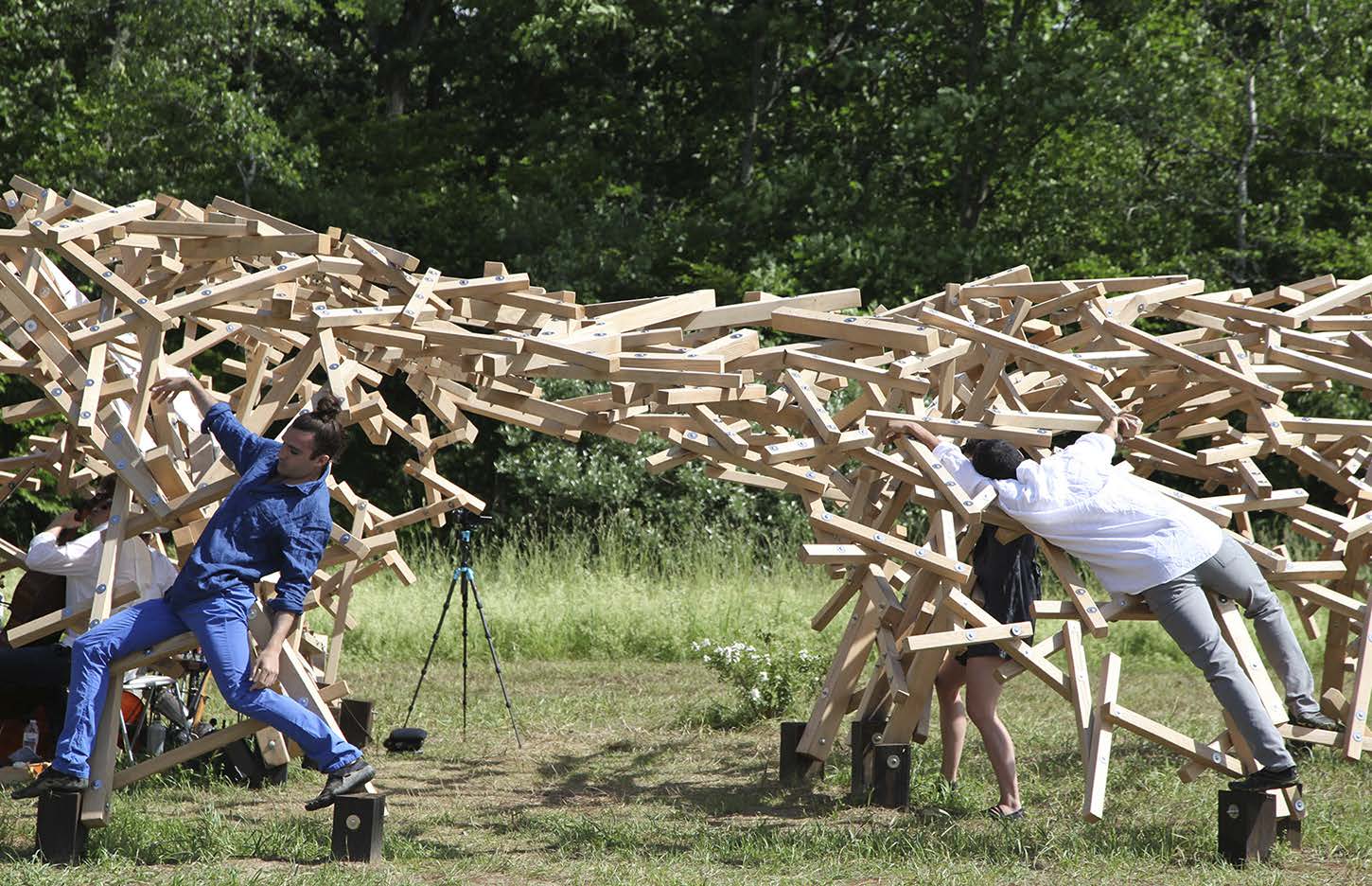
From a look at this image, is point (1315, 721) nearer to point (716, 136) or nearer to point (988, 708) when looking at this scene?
point (988, 708)

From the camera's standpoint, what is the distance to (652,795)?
705 cm

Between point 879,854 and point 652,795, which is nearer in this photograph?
point 879,854

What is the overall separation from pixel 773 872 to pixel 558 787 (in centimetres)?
194

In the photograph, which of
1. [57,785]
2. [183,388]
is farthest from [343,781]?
[183,388]

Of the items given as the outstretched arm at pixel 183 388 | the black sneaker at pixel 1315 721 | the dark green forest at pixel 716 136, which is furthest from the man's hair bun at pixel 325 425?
the dark green forest at pixel 716 136

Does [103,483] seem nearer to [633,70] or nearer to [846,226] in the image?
[846,226]

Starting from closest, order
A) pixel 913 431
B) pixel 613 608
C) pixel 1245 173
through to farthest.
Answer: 1. pixel 913 431
2. pixel 613 608
3. pixel 1245 173

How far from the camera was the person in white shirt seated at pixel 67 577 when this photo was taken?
21.0 ft

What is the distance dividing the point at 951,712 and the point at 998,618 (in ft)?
2.25

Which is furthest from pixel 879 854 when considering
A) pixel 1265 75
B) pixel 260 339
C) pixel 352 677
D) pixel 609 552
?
pixel 1265 75

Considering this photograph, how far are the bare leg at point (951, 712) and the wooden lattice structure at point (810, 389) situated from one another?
0.14 metres

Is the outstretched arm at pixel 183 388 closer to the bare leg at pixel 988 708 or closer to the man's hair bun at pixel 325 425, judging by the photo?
the man's hair bun at pixel 325 425

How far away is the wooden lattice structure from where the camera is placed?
18.6 ft

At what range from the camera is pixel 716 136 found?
66.3 feet
